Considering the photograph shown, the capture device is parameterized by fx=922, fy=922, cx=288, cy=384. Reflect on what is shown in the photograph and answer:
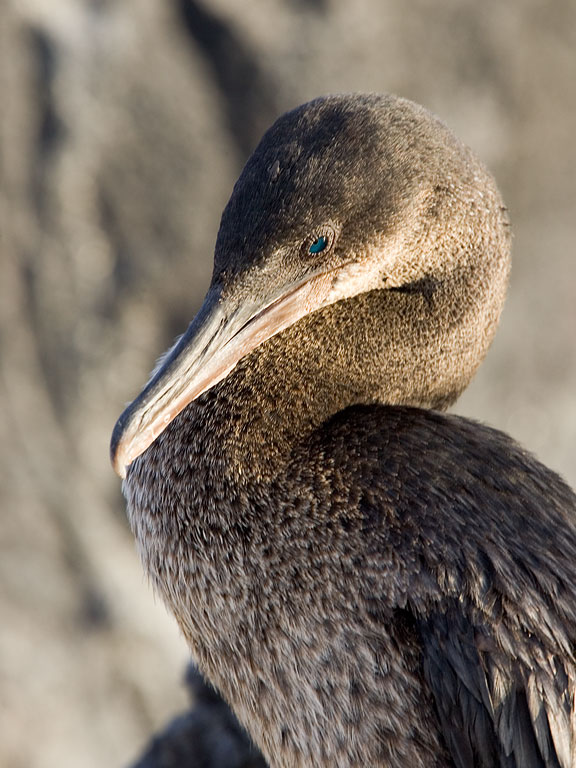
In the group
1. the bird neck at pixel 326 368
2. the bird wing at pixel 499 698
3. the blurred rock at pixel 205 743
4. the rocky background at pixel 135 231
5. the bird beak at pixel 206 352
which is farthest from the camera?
the rocky background at pixel 135 231

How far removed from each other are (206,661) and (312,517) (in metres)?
0.37

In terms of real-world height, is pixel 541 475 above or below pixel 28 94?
below

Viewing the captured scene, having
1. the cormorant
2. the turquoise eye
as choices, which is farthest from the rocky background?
the turquoise eye

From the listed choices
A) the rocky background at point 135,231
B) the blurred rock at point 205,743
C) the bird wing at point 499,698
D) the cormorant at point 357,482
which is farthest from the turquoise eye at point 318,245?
the rocky background at point 135,231

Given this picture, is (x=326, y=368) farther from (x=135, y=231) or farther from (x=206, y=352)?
(x=135, y=231)

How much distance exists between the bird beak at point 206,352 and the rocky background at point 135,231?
2061 mm

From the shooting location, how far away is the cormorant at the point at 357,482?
4.72 ft

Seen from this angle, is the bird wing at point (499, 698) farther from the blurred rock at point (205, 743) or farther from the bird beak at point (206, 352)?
the blurred rock at point (205, 743)

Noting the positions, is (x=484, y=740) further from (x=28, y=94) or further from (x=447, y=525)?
(x=28, y=94)

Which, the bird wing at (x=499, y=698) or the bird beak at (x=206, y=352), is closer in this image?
the bird wing at (x=499, y=698)

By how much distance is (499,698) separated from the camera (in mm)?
1393

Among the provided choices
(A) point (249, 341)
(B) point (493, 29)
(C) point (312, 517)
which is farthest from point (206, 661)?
(B) point (493, 29)

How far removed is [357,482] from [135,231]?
232cm

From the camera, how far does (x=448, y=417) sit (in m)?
1.77
